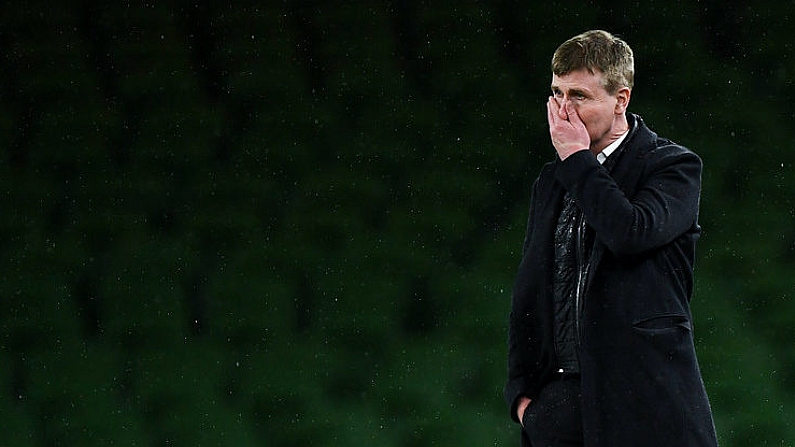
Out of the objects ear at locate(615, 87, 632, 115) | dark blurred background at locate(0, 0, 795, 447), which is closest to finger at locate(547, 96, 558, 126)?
ear at locate(615, 87, 632, 115)

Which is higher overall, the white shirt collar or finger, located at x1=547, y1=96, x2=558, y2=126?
finger, located at x1=547, y1=96, x2=558, y2=126

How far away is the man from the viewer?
1.86 meters

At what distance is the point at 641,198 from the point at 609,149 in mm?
146

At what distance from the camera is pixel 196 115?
3.46 metres

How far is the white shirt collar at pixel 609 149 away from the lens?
2.00 metres

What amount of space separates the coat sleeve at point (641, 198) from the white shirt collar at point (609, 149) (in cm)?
6

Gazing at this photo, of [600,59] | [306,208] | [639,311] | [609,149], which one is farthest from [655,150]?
[306,208]

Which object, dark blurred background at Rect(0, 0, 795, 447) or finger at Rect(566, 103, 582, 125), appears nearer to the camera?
finger at Rect(566, 103, 582, 125)

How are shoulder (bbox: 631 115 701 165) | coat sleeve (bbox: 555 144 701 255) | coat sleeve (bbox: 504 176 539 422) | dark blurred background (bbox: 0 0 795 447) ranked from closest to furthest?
1. coat sleeve (bbox: 555 144 701 255)
2. shoulder (bbox: 631 115 701 165)
3. coat sleeve (bbox: 504 176 539 422)
4. dark blurred background (bbox: 0 0 795 447)

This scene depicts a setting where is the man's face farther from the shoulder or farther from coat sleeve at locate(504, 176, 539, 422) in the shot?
coat sleeve at locate(504, 176, 539, 422)

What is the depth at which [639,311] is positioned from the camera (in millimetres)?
1854

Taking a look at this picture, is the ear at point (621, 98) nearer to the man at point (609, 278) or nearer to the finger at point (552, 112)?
the man at point (609, 278)

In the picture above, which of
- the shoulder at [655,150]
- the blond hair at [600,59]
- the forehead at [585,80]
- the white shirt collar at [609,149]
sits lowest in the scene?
the white shirt collar at [609,149]

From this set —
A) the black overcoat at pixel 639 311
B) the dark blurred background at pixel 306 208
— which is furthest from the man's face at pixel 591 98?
the dark blurred background at pixel 306 208
